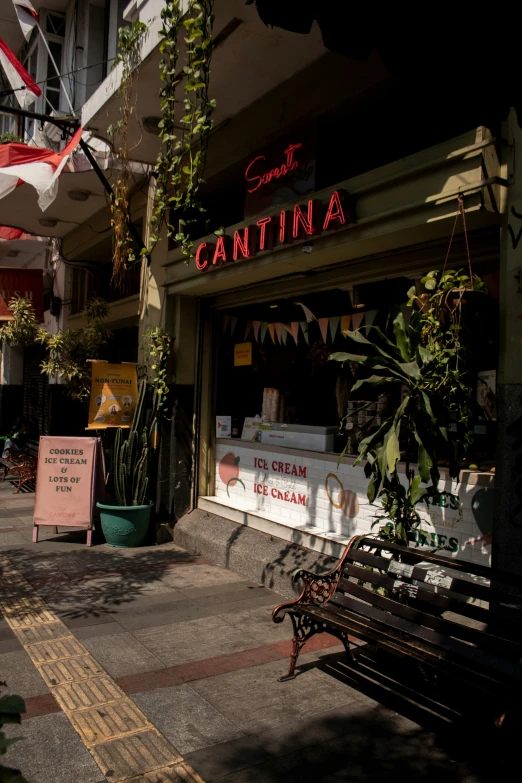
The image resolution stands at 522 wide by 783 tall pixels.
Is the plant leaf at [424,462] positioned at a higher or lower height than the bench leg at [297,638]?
higher

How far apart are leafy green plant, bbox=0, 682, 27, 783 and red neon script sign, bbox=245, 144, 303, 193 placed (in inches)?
222

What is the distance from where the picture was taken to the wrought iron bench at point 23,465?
38.9 feet

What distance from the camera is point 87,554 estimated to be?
25.2 feet

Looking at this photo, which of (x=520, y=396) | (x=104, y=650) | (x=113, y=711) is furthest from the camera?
(x=104, y=650)

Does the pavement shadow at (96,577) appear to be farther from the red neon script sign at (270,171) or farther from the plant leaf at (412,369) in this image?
the red neon script sign at (270,171)

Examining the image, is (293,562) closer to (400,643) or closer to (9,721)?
(400,643)

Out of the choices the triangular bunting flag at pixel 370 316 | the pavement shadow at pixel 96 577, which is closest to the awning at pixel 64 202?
the triangular bunting flag at pixel 370 316

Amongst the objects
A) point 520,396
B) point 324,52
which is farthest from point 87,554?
A: point 324,52

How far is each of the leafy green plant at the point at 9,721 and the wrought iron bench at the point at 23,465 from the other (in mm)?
10652

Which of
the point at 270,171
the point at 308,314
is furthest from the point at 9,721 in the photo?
the point at 308,314

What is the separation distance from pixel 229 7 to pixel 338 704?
540cm

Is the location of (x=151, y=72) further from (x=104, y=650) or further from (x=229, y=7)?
(x=104, y=650)

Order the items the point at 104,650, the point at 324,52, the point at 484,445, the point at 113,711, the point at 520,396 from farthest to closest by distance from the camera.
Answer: the point at 324,52
the point at 484,445
the point at 104,650
the point at 520,396
the point at 113,711

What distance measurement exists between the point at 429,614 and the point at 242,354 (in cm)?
507
